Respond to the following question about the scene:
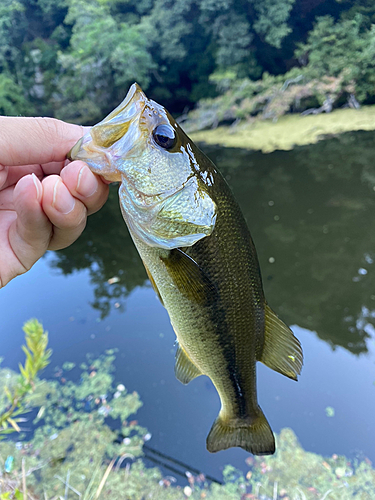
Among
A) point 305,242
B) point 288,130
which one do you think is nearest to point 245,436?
point 305,242

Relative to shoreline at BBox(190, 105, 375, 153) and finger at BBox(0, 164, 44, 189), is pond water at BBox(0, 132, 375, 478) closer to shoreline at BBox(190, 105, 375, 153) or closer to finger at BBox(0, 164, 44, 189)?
finger at BBox(0, 164, 44, 189)

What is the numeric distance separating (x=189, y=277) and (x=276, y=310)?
2750mm

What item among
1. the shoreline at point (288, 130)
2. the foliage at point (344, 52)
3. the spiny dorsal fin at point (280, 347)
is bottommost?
the shoreline at point (288, 130)

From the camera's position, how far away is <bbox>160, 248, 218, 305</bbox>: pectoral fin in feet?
3.20

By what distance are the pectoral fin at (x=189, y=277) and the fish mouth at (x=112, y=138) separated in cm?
30

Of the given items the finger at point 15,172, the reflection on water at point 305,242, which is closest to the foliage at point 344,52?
the reflection on water at point 305,242

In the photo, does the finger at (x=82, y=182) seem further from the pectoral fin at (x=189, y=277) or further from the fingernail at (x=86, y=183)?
the pectoral fin at (x=189, y=277)

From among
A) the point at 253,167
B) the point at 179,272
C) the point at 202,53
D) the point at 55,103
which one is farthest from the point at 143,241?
the point at 202,53

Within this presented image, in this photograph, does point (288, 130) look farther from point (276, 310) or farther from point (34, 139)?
point (34, 139)

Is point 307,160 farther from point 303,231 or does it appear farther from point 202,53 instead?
point 202,53

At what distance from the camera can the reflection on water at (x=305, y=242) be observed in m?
3.48

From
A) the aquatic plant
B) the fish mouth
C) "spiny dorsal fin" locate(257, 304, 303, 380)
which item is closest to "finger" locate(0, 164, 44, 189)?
the fish mouth

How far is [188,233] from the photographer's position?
38.2 inches

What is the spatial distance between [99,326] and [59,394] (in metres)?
0.82
